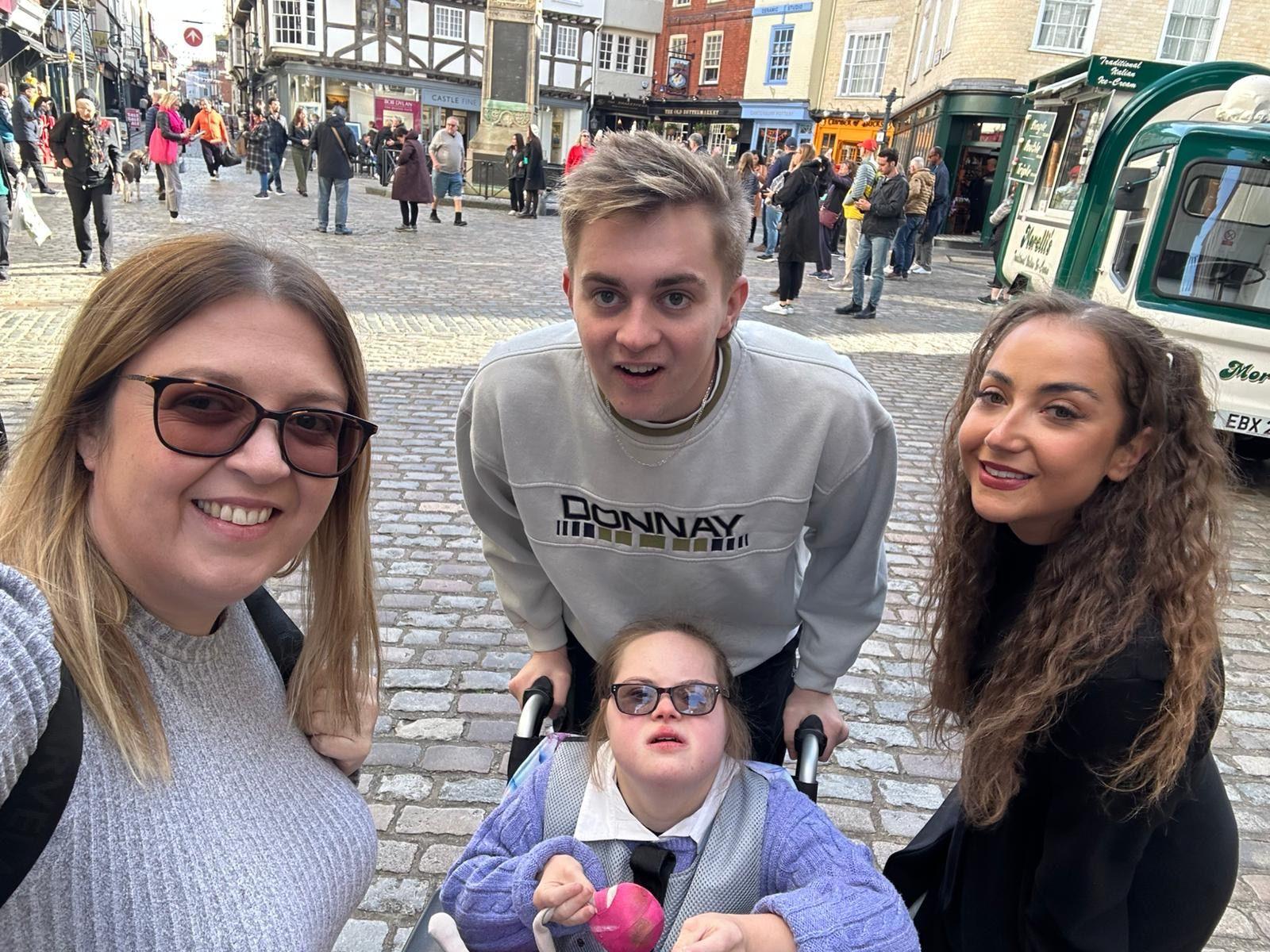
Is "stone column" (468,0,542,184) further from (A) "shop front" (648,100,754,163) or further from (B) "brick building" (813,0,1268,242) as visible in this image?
(A) "shop front" (648,100,754,163)

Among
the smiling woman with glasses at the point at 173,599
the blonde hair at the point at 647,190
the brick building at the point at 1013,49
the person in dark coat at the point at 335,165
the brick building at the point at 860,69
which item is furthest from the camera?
the brick building at the point at 860,69

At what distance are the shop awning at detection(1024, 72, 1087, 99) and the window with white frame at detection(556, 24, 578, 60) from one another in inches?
1379

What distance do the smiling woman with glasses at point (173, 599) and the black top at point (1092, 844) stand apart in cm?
132

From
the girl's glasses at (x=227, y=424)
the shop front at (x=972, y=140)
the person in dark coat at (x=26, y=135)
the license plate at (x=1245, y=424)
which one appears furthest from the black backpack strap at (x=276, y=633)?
the shop front at (x=972, y=140)

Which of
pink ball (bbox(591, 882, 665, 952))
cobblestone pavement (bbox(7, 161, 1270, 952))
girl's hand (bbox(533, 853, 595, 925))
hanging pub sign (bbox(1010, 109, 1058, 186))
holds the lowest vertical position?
cobblestone pavement (bbox(7, 161, 1270, 952))

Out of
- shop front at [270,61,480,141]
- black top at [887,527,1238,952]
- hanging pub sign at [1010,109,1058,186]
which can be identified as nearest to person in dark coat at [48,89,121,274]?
black top at [887,527,1238,952]

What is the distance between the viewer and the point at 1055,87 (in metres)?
12.3

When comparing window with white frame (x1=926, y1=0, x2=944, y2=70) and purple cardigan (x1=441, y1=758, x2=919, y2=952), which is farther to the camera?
window with white frame (x1=926, y1=0, x2=944, y2=70)

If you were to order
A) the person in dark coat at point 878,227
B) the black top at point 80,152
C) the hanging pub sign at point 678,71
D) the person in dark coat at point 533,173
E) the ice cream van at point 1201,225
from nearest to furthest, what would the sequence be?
the ice cream van at point 1201,225 < the black top at point 80,152 < the person in dark coat at point 878,227 < the person in dark coat at point 533,173 < the hanging pub sign at point 678,71

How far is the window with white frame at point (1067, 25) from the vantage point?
21641mm

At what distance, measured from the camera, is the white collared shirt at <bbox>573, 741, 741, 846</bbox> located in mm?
1819

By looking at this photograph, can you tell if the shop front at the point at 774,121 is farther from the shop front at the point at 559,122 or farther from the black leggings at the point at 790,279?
the black leggings at the point at 790,279

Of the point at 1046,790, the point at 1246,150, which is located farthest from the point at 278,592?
the point at 1246,150

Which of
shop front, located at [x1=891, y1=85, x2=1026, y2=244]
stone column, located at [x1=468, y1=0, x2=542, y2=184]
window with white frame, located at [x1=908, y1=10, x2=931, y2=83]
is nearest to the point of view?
stone column, located at [x1=468, y1=0, x2=542, y2=184]
